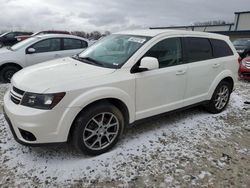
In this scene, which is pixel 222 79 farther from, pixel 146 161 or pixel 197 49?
pixel 146 161

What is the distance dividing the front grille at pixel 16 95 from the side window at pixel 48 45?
4.40 meters

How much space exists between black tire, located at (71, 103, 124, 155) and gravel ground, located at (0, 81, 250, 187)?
0.15 m

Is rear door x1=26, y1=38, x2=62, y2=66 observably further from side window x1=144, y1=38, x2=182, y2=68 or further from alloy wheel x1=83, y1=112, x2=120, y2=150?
alloy wheel x1=83, y1=112, x2=120, y2=150

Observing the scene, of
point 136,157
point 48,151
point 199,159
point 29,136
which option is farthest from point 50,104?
point 199,159

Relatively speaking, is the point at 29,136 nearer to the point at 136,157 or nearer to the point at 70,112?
the point at 70,112

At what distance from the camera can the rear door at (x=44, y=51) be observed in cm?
704

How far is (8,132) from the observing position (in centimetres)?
381

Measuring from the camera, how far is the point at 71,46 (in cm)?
782

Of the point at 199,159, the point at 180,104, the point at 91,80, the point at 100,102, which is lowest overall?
the point at 199,159

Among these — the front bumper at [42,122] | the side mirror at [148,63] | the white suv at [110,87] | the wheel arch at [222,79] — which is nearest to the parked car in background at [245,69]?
the wheel arch at [222,79]

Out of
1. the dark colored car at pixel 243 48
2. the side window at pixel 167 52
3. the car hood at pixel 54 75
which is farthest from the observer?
the dark colored car at pixel 243 48

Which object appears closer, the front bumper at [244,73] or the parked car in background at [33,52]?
the parked car in background at [33,52]

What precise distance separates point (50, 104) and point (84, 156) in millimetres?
960

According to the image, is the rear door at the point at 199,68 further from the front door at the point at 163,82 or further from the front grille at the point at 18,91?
the front grille at the point at 18,91
